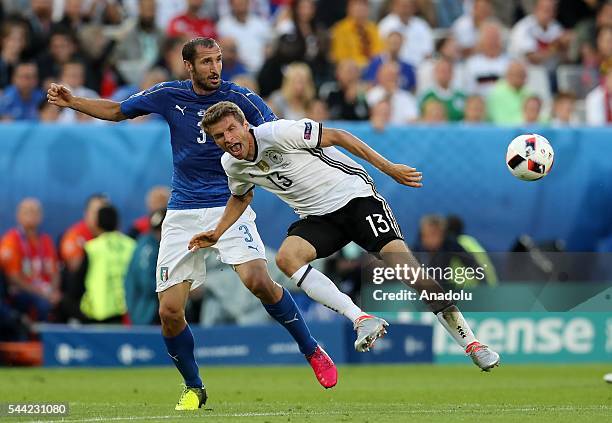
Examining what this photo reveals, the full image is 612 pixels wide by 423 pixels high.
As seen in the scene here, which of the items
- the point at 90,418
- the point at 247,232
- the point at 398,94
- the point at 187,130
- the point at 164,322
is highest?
the point at 398,94

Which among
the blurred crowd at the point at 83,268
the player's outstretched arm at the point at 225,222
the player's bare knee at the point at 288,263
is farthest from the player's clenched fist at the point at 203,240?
the blurred crowd at the point at 83,268

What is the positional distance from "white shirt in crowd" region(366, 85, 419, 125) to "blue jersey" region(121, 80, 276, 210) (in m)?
7.72

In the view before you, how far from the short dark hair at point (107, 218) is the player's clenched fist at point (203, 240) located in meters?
6.21

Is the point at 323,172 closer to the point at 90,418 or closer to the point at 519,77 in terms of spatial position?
the point at 90,418

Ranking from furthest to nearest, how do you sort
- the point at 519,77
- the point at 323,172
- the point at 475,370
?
the point at 519,77
the point at 475,370
the point at 323,172

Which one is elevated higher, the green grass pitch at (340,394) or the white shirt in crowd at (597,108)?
the white shirt in crowd at (597,108)

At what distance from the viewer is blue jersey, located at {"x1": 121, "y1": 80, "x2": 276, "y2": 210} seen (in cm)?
1091

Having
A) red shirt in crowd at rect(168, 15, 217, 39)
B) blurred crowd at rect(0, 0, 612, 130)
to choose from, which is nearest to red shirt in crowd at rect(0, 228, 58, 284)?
blurred crowd at rect(0, 0, 612, 130)

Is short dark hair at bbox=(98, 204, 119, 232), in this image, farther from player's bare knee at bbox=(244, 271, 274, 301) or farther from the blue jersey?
player's bare knee at bbox=(244, 271, 274, 301)

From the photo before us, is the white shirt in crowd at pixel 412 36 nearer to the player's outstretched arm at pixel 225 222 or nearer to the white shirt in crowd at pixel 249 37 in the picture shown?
the white shirt in crowd at pixel 249 37

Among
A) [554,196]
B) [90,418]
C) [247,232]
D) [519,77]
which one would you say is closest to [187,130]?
[247,232]

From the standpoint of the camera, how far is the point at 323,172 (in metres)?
10.7

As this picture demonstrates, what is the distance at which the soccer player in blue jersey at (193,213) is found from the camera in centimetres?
1080

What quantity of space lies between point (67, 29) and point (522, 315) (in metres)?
7.42
